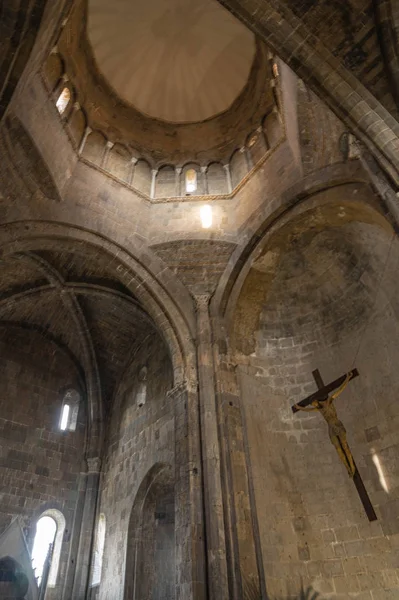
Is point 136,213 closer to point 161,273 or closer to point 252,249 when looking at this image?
point 161,273

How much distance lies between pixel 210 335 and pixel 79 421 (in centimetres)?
712

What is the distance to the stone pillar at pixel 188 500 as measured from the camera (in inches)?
300

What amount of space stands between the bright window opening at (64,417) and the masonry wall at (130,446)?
1.52 meters

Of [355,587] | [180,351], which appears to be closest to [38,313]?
[180,351]

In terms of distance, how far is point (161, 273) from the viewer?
1162cm

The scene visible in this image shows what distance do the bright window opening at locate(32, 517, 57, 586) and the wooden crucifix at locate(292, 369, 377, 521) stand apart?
8.17 m

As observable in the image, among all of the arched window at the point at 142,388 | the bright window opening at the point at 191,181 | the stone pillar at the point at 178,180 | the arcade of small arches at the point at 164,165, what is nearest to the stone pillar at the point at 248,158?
the arcade of small arches at the point at 164,165

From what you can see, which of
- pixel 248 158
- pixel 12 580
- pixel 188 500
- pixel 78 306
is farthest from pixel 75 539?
pixel 248 158

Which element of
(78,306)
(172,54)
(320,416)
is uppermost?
(172,54)

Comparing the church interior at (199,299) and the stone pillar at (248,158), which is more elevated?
the stone pillar at (248,158)

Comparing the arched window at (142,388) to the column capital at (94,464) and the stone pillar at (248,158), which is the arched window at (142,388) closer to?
the column capital at (94,464)

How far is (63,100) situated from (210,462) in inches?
401

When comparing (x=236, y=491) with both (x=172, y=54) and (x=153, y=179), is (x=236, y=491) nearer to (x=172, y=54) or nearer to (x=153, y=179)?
(x=153, y=179)

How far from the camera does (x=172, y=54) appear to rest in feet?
47.2
